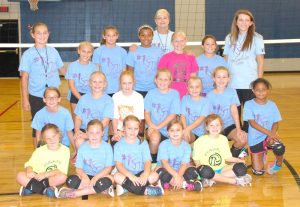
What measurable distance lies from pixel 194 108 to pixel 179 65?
23.8 inches

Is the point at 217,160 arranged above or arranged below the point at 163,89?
below

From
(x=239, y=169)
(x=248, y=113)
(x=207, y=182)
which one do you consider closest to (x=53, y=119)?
(x=207, y=182)

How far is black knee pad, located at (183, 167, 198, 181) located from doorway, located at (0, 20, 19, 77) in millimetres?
11993

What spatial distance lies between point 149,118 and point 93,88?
2.33 ft

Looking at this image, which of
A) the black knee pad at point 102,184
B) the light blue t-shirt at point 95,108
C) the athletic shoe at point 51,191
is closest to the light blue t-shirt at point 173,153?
the black knee pad at point 102,184

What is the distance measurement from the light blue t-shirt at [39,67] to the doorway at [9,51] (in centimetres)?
1054

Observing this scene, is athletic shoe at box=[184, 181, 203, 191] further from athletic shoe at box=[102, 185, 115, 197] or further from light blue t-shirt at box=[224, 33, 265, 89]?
light blue t-shirt at box=[224, 33, 265, 89]

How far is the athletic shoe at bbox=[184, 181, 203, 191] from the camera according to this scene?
4.72 metres

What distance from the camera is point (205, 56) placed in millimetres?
5789

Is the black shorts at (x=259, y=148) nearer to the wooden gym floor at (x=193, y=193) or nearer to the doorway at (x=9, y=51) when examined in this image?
the wooden gym floor at (x=193, y=193)

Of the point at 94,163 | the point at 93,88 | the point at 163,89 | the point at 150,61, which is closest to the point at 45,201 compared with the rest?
the point at 94,163

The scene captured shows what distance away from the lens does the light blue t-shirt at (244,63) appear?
5586mm

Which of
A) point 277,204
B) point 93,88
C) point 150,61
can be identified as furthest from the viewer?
point 150,61

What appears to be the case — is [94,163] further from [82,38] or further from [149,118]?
[82,38]
